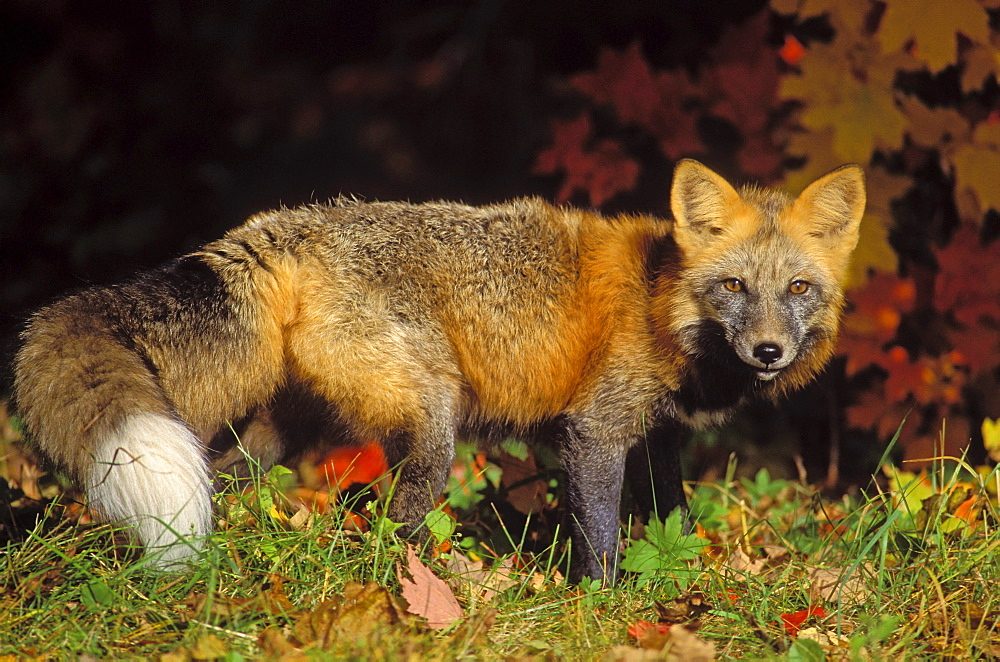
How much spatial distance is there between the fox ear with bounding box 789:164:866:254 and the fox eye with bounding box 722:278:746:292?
0.40 metres

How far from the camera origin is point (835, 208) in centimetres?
389

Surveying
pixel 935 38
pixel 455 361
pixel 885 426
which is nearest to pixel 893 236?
pixel 885 426

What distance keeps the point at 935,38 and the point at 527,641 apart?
3303 millimetres

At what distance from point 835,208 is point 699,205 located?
617 millimetres

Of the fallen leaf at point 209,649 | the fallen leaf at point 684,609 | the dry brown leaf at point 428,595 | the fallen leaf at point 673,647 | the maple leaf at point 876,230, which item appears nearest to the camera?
the fallen leaf at point 209,649

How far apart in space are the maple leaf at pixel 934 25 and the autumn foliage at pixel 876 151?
24cm

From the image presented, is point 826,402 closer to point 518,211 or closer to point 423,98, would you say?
point 518,211

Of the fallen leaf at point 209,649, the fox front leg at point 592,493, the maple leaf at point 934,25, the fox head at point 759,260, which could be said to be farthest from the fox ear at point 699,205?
the fallen leaf at point 209,649

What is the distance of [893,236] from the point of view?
17.5 ft

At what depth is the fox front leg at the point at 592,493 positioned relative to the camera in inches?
147

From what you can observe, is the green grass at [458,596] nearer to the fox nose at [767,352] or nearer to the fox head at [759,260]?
Answer: the fox nose at [767,352]

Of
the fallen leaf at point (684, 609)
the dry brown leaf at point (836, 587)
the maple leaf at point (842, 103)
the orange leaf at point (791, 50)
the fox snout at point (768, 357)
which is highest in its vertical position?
the orange leaf at point (791, 50)

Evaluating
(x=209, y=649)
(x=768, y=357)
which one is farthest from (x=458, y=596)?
(x=768, y=357)

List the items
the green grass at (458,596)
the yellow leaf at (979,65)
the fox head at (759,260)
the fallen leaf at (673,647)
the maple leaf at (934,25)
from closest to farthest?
the fallen leaf at (673,647), the green grass at (458,596), the fox head at (759,260), the maple leaf at (934,25), the yellow leaf at (979,65)
